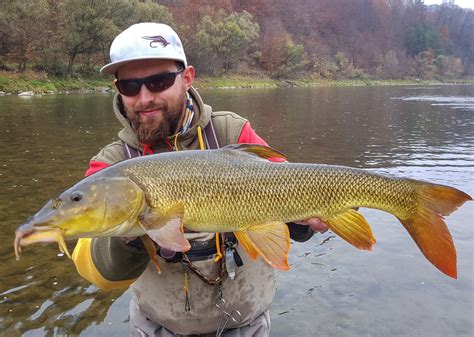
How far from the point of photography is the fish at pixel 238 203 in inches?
88.4

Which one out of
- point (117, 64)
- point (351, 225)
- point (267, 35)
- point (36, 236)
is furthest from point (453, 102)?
point (267, 35)

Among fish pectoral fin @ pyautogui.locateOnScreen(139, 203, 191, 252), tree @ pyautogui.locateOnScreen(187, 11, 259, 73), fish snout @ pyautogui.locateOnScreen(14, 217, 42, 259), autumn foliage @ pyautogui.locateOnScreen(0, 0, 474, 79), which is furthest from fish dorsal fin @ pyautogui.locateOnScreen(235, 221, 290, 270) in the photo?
tree @ pyautogui.locateOnScreen(187, 11, 259, 73)

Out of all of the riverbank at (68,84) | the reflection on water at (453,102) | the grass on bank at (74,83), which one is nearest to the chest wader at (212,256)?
the reflection on water at (453,102)

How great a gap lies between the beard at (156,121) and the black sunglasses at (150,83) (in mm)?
102

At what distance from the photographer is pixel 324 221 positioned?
2.61 meters

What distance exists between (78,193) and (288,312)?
3.57 m

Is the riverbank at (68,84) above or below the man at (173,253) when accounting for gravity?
below

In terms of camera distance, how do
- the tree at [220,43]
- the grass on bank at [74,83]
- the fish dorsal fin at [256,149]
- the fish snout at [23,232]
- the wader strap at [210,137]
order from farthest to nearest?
1. the tree at [220,43]
2. the grass on bank at [74,83]
3. the wader strap at [210,137]
4. the fish dorsal fin at [256,149]
5. the fish snout at [23,232]

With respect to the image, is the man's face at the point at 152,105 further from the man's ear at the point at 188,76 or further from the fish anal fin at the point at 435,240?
the fish anal fin at the point at 435,240

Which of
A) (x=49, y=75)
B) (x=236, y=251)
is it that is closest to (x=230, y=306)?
(x=236, y=251)

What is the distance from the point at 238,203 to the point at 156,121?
3.07ft

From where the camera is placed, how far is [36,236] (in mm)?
2160

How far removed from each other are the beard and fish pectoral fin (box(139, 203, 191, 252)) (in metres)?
0.81

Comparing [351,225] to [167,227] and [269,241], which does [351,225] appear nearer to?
[269,241]
